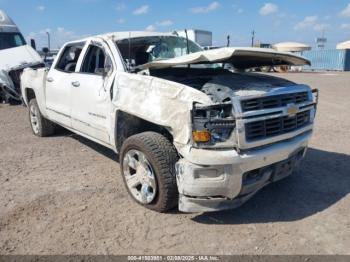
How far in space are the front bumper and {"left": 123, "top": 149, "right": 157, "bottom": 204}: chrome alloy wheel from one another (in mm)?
470

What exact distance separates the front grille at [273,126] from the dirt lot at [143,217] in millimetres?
894

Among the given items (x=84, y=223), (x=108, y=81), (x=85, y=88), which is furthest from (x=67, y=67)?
(x=84, y=223)

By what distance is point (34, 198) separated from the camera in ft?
13.9

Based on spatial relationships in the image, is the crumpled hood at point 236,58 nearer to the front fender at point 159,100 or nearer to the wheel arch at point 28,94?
the front fender at point 159,100

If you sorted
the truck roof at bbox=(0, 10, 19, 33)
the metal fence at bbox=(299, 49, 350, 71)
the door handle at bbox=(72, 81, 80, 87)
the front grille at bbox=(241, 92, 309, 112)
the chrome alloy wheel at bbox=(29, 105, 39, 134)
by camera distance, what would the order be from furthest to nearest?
the metal fence at bbox=(299, 49, 350, 71), the truck roof at bbox=(0, 10, 19, 33), the chrome alloy wheel at bbox=(29, 105, 39, 134), the door handle at bbox=(72, 81, 80, 87), the front grille at bbox=(241, 92, 309, 112)

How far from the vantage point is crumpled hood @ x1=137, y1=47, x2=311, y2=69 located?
3.56 m

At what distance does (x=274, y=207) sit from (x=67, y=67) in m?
3.75

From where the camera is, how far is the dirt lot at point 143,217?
324cm

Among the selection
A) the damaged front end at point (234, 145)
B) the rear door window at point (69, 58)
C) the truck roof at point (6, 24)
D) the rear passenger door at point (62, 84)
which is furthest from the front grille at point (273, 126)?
the truck roof at point (6, 24)

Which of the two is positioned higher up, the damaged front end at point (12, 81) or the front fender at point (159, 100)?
the front fender at point (159, 100)

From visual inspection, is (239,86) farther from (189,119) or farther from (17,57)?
(17,57)

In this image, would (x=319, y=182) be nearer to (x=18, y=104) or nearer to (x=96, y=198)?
(x=96, y=198)

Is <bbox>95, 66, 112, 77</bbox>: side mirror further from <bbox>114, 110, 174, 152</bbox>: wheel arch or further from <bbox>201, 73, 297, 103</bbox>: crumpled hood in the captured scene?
<bbox>201, 73, 297, 103</bbox>: crumpled hood

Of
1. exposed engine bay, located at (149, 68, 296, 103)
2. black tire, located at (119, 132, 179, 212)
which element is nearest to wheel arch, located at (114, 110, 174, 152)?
black tire, located at (119, 132, 179, 212)
